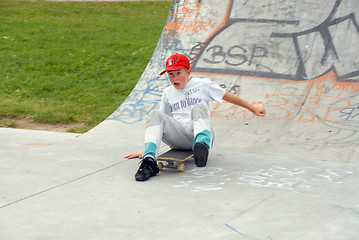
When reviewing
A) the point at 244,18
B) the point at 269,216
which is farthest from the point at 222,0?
the point at 269,216

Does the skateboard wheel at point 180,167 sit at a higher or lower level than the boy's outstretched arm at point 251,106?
lower

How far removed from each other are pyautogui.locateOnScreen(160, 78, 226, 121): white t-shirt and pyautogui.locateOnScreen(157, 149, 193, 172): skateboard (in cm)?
34

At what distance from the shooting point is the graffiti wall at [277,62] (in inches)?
243

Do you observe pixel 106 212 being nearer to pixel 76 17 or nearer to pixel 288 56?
pixel 288 56

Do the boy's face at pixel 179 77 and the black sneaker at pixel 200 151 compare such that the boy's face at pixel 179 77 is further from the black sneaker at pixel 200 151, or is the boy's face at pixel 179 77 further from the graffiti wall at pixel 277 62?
the graffiti wall at pixel 277 62

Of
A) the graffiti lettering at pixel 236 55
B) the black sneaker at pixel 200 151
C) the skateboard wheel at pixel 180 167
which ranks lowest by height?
the skateboard wheel at pixel 180 167

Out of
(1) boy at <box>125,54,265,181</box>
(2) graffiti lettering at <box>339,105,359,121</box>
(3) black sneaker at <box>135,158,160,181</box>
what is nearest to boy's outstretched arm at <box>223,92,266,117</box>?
(1) boy at <box>125,54,265,181</box>

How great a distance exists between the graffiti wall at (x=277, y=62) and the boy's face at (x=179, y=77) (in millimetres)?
1508

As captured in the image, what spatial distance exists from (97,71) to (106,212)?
6507 millimetres

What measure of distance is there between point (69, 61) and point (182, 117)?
5.94 m

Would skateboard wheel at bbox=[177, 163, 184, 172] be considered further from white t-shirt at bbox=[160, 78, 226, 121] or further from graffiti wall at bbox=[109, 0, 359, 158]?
graffiti wall at bbox=[109, 0, 359, 158]

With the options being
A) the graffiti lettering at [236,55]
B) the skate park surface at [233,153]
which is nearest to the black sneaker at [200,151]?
the skate park surface at [233,153]

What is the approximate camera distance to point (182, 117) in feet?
16.2

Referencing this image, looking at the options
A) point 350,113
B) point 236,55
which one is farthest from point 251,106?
point 236,55
